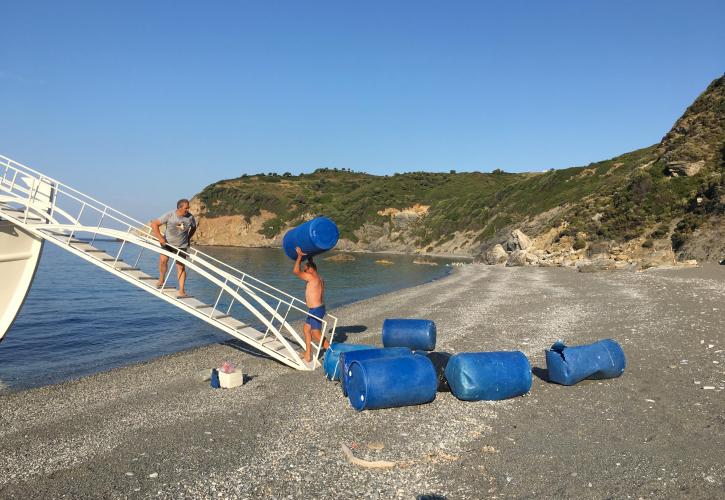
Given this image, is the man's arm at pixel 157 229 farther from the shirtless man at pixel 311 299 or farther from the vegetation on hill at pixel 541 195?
the vegetation on hill at pixel 541 195

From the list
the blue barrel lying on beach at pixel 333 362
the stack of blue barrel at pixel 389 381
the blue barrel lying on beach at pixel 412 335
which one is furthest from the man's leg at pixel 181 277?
the stack of blue barrel at pixel 389 381

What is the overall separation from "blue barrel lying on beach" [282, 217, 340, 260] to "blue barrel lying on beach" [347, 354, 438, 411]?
11.3ft

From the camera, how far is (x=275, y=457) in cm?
652

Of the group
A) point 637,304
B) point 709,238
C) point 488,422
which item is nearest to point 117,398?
point 488,422

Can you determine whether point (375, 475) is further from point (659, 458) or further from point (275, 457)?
point (659, 458)

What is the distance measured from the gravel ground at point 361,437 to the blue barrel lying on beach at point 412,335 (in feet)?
4.48

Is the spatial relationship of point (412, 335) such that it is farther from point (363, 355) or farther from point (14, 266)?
point (14, 266)

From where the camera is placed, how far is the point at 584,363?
9180 mm

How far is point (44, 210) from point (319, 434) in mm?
10581

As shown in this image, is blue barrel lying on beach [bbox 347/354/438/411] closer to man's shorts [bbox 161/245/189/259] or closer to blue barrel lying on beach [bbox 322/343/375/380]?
blue barrel lying on beach [bbox 322/343/375/380]

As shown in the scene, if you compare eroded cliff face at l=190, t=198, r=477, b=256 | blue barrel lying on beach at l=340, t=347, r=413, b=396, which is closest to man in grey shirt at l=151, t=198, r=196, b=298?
blue barrel lying on beach at l=340, t=347, r=413, b=396

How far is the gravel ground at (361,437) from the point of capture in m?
5.76

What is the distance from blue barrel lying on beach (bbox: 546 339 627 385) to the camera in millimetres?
9109

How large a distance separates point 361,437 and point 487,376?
2462mm
